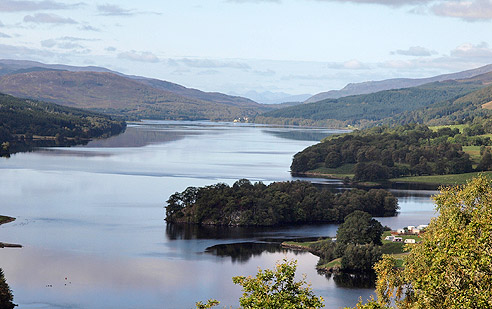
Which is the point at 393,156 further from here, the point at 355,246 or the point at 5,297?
the point at 5,297

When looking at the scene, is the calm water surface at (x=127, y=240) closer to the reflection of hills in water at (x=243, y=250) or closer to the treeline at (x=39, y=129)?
the reflection of hills in water at (x=243, y=250)

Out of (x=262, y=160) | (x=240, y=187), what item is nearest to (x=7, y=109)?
(x=262, y=160)

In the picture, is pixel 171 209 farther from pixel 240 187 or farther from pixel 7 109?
pixel 7 109

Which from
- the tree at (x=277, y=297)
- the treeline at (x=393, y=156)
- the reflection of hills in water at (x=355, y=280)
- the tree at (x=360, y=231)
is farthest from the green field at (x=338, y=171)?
the tree at (x=277, y=297)

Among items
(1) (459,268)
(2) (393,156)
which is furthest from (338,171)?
(1) (459,268)

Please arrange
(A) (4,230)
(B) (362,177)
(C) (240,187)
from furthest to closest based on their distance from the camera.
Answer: (B) (362,177), (C) (240,187), (A) (4,230)

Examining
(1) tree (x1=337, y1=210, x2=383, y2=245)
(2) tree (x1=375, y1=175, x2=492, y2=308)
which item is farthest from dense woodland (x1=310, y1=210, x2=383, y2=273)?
(2) tree (x1=375, y1=175, x2=492, y2=308)

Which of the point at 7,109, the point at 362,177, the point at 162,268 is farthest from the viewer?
the point at 7,109
